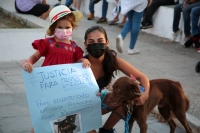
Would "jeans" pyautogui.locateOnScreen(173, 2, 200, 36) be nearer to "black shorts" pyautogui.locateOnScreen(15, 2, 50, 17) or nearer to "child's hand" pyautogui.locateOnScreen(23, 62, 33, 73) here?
"black shorts" pyautogui.locateOnScreen(15, 2, 50, 17)

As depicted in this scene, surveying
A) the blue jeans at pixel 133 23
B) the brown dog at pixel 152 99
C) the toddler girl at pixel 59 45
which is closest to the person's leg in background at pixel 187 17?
the blue jeans at pixel 133 23

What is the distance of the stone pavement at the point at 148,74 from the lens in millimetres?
4480

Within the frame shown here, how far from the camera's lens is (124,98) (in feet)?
10.5

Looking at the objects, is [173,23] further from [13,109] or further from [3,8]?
[13,109]

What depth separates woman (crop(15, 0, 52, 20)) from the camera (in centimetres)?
861

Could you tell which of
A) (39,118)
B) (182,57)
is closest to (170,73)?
(182,57)

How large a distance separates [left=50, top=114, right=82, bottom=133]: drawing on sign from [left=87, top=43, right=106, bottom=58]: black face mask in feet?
1.94

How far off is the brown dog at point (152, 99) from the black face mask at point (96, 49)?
0.41 m

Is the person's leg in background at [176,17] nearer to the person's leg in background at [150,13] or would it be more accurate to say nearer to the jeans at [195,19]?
the jeans at [195,19]

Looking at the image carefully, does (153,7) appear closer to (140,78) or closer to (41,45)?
(140,78)

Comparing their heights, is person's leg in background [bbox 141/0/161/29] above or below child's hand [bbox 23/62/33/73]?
below

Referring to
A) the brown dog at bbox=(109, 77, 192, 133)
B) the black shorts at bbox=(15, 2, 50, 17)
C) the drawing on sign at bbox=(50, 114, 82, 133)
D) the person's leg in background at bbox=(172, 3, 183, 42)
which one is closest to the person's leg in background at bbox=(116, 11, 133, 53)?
the person's leg in background at bbox=(172, 3, 183, 42)

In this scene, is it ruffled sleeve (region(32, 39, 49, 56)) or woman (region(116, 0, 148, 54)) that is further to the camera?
woman (region(116, 0, 148, 54))

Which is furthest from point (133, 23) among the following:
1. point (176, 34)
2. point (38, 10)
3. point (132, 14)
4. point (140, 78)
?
point (140, 78)
